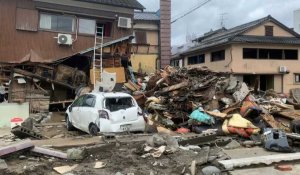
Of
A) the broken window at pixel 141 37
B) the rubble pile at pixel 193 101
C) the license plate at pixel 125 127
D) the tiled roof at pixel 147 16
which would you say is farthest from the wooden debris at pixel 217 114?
the tiled roof at pixel 147 16

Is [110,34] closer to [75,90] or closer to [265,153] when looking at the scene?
[75,90]

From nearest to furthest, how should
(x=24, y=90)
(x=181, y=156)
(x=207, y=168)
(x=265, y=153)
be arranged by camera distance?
(x=207, y=168) → (x=181, y=156) → (x=265, y=153) → (x=24, y=90)

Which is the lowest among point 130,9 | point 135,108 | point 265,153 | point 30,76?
point 265,153

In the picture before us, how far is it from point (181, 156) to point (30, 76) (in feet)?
41.8

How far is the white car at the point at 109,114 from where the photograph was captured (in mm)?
12227

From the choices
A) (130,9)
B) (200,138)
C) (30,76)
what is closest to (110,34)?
(130,9)

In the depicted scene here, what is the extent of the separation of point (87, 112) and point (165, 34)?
18.4m

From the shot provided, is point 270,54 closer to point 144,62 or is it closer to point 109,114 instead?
point 144,62

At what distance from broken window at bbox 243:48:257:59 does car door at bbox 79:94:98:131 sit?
2332cm

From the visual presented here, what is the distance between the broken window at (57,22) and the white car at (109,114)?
416 inches

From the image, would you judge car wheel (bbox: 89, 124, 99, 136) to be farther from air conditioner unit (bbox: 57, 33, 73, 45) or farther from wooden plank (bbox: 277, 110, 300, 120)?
air conditioner unit (bbox: 57, 33, 73, 45)

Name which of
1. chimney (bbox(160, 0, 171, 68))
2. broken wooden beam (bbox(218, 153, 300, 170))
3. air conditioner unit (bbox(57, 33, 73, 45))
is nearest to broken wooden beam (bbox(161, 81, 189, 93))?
air conditioner unit (bbox(57, 33, 73, 45))

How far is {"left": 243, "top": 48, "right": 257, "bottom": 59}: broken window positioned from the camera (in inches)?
1347

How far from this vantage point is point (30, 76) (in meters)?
19.4
